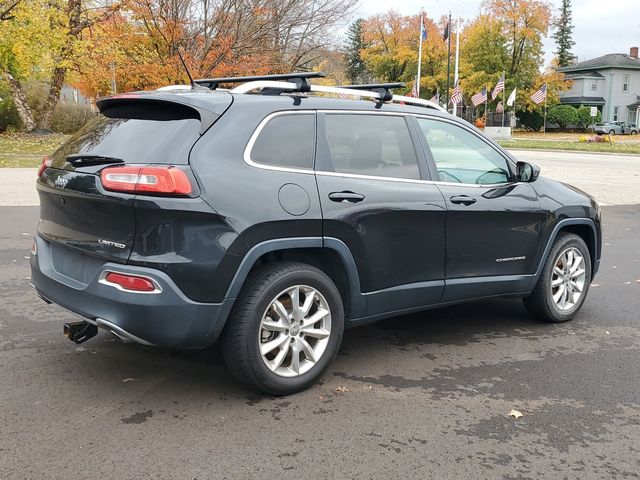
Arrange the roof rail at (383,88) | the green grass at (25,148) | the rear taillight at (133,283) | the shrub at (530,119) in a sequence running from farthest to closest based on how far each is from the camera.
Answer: the shrub at (530,119), the green grass at (25,148), the roof rail at (383,88), the rear taillight at (133,283)

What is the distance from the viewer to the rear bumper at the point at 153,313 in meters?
3.47

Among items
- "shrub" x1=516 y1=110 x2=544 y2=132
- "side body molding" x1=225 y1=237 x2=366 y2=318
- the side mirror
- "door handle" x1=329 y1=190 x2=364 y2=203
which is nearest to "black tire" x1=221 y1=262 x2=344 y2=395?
"side body molding" x1=225 y1=237 x2=366 y2=318

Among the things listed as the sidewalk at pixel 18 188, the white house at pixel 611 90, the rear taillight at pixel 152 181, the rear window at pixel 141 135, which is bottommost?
the sidewalk at pixel 18 188

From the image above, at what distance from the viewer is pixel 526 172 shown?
5.22 metres

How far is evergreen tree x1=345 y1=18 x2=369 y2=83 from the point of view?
97062 mm

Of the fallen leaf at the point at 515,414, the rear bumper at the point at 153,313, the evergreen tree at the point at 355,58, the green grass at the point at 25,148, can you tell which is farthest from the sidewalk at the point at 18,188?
the evergreen tree at the point at 355,58

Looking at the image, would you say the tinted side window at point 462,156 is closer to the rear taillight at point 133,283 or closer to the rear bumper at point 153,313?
the rear bumper at point 153,313

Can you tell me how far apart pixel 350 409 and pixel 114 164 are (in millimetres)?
1904

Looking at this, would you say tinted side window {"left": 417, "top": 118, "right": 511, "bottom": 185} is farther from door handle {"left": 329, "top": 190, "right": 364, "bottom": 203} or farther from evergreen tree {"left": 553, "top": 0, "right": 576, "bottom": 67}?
evergreen tree {"left": 553, "top": 0, "right": 576, "bottom": 67}

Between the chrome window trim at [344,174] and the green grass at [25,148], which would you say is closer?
the chrome window trim at [344,174]

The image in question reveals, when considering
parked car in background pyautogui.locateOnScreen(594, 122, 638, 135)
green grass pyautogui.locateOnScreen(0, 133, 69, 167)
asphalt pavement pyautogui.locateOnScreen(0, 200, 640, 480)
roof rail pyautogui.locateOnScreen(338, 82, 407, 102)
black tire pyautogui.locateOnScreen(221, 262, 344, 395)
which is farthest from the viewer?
parked car in background pyautogui.locateOnScreen(594, 122, 638, 135)

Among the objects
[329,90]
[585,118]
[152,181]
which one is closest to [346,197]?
[329,90]

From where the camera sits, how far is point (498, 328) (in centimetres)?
555

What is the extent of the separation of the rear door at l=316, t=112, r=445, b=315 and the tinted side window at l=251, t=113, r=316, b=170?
0.08m
